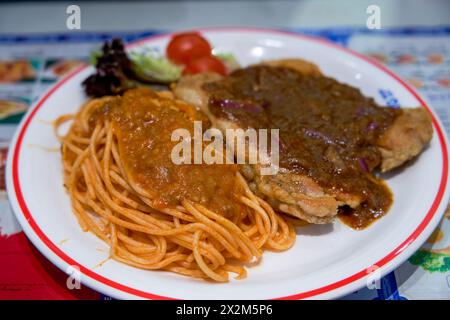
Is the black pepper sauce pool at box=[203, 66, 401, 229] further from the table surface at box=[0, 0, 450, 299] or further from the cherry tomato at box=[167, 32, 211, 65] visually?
the table surface at box=[0, 0, 450, 299]

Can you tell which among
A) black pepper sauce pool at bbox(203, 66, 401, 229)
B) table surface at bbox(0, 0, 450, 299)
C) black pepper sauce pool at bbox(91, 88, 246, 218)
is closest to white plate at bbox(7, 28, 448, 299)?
black pepper sauce pool at bbox(203, 66, 401, 229)

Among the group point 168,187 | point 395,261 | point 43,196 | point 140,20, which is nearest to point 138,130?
point 168,187

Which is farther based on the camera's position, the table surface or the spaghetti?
the table surface

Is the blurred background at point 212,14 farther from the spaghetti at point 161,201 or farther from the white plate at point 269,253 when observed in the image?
the spaghetti at point 161,201

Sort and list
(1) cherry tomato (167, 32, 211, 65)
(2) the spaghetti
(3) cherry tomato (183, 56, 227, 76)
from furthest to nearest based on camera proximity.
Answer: (1) cherry tomato (167, 32, 211, 65)
(3) cherry tomato (183, 56, 227, 76)
(2) the spaghetti

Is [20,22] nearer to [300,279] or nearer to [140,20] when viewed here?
[140,20]

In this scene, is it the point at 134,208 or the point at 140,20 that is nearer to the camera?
the point at 134,208
